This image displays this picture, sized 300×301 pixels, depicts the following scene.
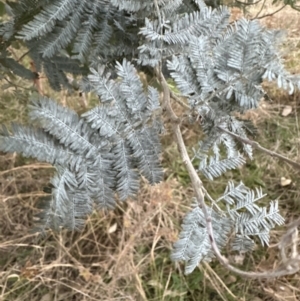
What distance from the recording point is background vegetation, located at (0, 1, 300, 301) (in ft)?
3.98

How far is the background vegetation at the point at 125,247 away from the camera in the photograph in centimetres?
121

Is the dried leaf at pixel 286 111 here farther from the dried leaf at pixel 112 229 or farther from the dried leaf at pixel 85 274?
the dried leaf at pixel 85 274

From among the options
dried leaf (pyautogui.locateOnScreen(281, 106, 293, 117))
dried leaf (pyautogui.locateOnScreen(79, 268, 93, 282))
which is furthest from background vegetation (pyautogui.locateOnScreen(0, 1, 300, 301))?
dried leaf (pyautogui.locateOnScreen(281, 106, 293, 117))

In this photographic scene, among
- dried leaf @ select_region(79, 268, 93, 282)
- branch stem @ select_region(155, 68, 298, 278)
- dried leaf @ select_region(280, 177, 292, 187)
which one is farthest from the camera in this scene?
dried leaf @ select_region(280, 177, 292, 187)

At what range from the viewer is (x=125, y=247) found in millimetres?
1252

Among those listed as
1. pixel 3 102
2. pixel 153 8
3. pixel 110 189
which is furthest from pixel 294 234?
pixel 3 102

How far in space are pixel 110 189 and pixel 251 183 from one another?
0.88 meters

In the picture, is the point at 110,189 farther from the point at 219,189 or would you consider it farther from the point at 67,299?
the point at 219,189

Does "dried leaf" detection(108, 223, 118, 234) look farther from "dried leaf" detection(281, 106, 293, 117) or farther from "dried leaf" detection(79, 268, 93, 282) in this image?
"dried leaf" detection(281, 106, 293, 117)

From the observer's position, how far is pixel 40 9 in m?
0.75

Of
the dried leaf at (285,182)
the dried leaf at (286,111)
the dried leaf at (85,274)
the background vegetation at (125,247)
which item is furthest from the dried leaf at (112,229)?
the dried leaf at (286,111)

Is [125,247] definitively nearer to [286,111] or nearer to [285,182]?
[285,182]

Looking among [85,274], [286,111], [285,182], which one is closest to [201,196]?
[85,274]

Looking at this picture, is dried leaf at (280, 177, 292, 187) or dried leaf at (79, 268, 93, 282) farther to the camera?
dried leaf at (280, 177, 292, 187)
